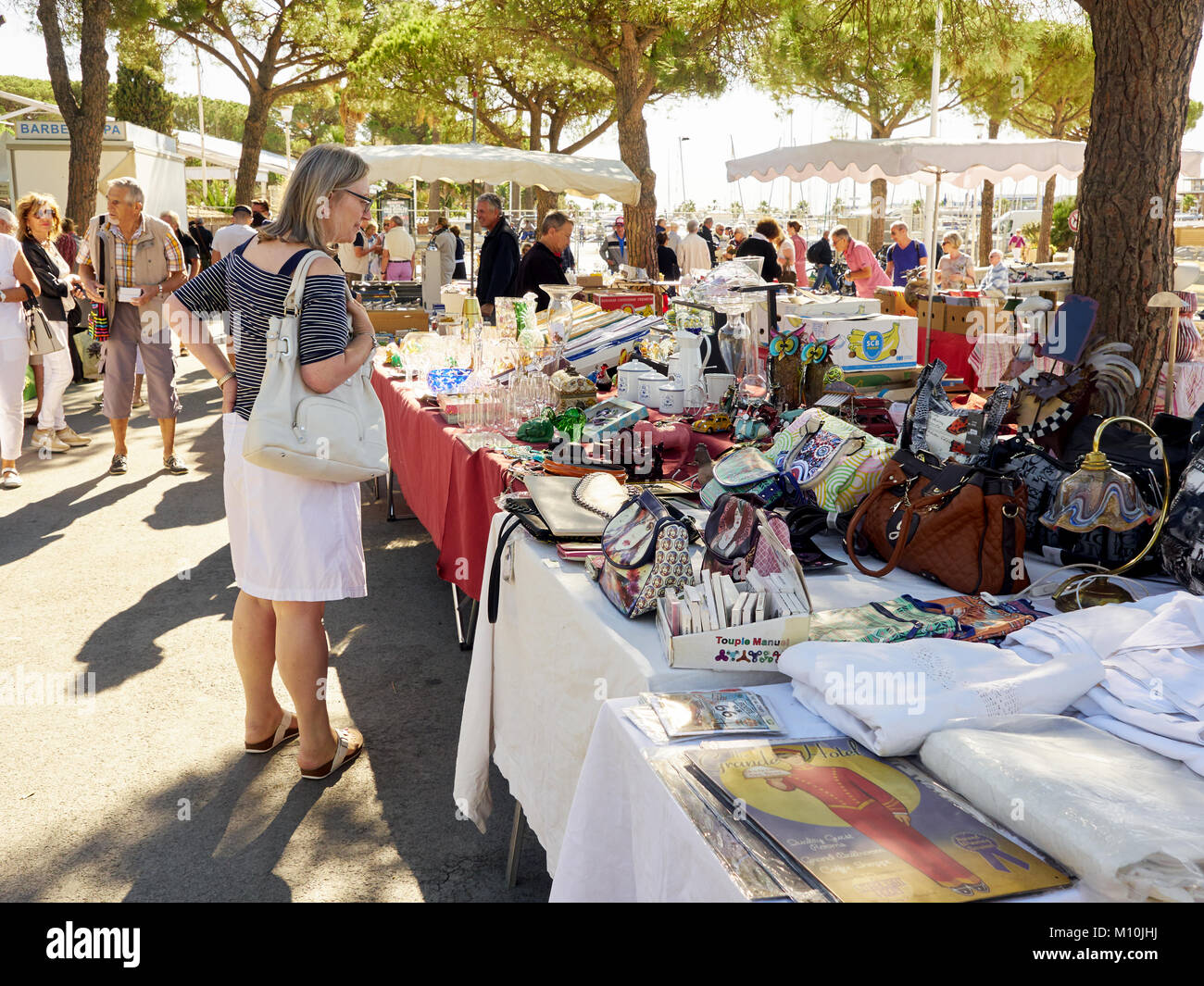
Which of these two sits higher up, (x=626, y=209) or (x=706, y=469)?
(x=626, y=209)

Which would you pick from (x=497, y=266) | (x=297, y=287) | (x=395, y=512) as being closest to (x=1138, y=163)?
(x=297, y=287)

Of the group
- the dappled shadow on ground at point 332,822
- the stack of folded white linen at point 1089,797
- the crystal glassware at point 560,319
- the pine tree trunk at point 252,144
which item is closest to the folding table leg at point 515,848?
the dappled shadow on ground at point 332,822

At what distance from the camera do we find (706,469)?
116 inches

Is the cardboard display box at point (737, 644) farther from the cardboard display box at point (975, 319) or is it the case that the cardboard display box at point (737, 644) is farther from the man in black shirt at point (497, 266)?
the man in black shirt at point (497, 266)

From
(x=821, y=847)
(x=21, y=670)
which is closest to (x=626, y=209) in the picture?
(x=21, y=670)

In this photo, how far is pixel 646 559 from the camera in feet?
6.62

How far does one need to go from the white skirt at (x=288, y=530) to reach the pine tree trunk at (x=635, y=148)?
34.6 ft

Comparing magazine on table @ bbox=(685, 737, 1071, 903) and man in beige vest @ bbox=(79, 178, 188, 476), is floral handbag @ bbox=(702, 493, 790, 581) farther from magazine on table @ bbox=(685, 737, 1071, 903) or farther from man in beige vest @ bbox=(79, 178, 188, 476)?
man in beige vest @ bbox=(79, 178, 188, 476)

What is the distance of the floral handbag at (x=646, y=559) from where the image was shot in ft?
6.57

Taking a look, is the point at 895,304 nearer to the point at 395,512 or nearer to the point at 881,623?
the point at 395,512
